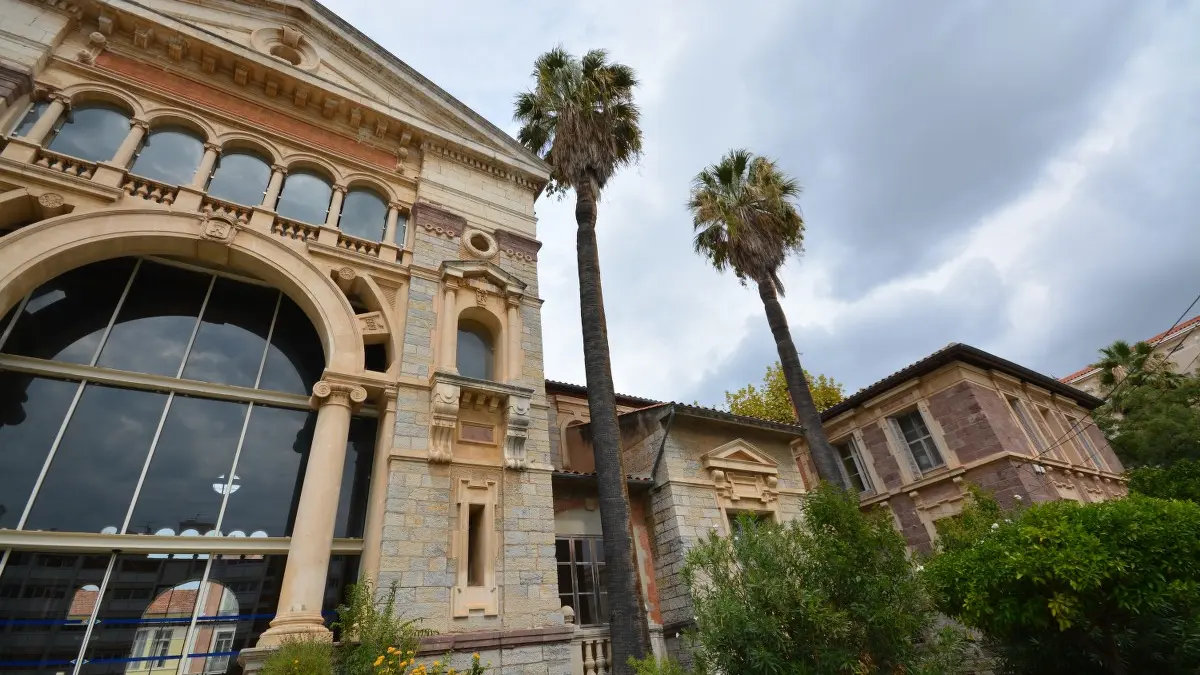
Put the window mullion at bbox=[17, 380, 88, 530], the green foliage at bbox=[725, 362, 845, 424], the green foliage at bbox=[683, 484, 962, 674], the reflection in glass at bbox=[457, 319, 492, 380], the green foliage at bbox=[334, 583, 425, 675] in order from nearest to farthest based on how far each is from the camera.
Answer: the green foliage at bbox=[683, 484, 962, 674]
the green foliage at bbox=[334, 583, 425, 675]
the window mullion at bbox=[17, 380, 88, 530]
the reflection in glass at bbox=[457, 319, 492, 380]
the green foliage at bbox=[725, 362, 845, 424]

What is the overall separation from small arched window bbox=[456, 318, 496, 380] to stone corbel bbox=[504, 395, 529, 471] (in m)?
1.33

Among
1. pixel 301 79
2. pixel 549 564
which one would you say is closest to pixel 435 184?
pixel 301 79

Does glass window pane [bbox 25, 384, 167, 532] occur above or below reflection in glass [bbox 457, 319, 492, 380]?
below

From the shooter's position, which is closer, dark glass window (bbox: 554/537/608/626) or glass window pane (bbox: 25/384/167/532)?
glass window pane (bbox: 25/384/167/532)

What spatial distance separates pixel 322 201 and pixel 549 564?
8.50m

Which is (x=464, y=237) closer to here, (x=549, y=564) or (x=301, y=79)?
(x=301, y=79)

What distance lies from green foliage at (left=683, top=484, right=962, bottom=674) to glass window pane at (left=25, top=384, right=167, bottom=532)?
7.87 meters

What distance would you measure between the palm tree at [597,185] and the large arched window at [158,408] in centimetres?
416

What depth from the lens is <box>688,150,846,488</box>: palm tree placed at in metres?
15.4

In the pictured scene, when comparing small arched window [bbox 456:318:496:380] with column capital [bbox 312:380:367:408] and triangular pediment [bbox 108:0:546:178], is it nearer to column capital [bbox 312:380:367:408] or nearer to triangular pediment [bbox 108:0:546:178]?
column capital [bbox 312:380:367:408]

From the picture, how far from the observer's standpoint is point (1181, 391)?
2173cm

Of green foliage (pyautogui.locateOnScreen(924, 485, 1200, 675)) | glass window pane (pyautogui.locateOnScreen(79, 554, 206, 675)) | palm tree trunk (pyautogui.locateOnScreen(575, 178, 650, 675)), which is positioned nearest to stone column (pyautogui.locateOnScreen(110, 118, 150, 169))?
glass window pane (pyautogui.locateOnScreen(79, 554, 206, 675))

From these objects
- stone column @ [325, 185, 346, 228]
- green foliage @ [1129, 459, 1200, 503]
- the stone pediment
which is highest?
stone column @ [325, 185, 346, 228]


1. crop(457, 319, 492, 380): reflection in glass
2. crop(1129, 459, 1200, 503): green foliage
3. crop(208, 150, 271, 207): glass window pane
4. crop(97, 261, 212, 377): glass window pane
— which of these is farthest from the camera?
crop(1129, 459, 1200, 503): green foliage
